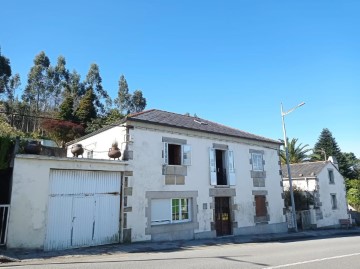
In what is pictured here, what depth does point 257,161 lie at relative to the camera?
67.2 ft

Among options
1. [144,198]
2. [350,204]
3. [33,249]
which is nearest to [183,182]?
[144,198]

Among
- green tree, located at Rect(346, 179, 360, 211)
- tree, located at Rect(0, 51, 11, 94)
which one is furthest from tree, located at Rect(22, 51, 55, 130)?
green tree, located at Rect(346, 179, 360, 211)

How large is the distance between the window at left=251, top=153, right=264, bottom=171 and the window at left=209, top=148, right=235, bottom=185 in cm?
205

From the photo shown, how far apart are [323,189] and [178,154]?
16.7 meters

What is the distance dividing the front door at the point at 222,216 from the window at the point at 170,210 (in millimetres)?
2113

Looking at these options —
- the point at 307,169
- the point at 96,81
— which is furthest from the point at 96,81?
the point at 307,169

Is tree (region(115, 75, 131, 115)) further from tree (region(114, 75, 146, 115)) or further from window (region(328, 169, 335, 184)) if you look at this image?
window (region(328, 169, 335, 184))

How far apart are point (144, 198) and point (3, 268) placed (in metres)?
7.25

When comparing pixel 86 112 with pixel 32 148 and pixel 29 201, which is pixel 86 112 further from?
pixel 29 201

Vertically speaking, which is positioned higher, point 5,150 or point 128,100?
point 128,100

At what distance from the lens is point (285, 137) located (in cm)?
2117

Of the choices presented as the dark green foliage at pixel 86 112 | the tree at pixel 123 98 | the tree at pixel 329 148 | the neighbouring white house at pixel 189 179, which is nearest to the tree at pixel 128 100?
the tree at pixel 123 98

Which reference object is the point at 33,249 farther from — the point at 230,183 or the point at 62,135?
the point at 62,135

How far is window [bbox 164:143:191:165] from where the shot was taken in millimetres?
16516
